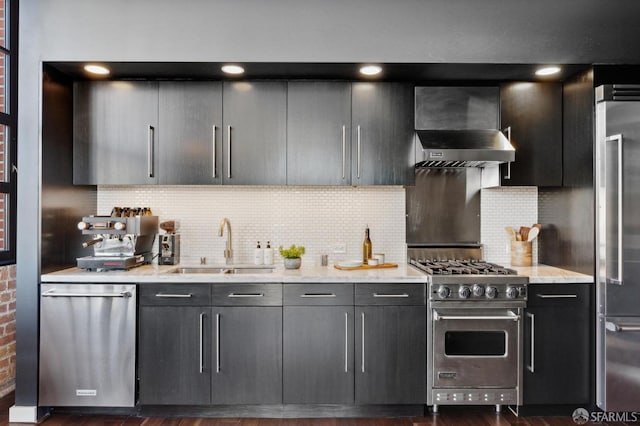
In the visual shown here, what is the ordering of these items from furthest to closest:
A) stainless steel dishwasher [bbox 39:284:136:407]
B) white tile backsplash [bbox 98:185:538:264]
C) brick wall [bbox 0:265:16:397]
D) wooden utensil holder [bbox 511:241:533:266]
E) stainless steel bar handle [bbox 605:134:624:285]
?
white tile backsplash [bbox 98:185:538:264], wooden utensil holder [bbox 511:241:533:266], brick wall [bbox 0:265:16:397], stainless steel dishwasher [bbox 39:284:136:407], stainless steel bar handle [bbox 605:134:624:285]

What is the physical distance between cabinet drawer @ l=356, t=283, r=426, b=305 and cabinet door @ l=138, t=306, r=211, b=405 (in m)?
1.02

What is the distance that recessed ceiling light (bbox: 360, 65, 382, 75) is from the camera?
2826 millimetres

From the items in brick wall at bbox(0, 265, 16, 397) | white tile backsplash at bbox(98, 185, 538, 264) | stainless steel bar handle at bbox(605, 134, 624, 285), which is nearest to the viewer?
stainless steel bar handle at bbox(605, 134, 624, 285)

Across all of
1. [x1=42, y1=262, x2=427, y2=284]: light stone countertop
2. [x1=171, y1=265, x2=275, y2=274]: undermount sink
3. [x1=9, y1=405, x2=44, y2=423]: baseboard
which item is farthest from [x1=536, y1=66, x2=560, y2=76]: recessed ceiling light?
[x1=9, y1=405, x2=44, y2=423]: baseboard

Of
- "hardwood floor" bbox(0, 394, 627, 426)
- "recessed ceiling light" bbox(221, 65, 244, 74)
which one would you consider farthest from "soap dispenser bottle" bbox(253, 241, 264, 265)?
"recessed ceiling light" bbox(221, 65, 244, 74)

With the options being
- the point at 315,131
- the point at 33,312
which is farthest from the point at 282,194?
the point at 33,312

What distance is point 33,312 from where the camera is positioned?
9.03ft

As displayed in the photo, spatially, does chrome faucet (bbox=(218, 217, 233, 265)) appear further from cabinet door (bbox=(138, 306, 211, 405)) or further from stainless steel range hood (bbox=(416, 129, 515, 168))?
stainless steel range hood (bbox=(416, 129, 515, 168))

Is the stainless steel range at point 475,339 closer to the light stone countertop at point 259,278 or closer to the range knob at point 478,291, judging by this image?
the range knob at point 478,291

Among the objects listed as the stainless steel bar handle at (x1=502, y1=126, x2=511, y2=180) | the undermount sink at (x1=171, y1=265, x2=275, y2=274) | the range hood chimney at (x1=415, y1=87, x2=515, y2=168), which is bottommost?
the undermount sink at (x1=171, y1=265, x2=275, y2=274)

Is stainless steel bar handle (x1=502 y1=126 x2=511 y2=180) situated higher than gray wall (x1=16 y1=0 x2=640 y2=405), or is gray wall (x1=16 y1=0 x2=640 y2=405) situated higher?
gray wall (x1=16 y1=0 x2=640 y2=405)

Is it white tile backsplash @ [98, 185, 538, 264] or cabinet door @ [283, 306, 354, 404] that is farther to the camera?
white tile backsplash @ [98, 185, 538, 264]

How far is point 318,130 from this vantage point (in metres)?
3.10

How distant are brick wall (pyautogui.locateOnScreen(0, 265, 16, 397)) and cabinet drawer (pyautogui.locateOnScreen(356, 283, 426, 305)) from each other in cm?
256
